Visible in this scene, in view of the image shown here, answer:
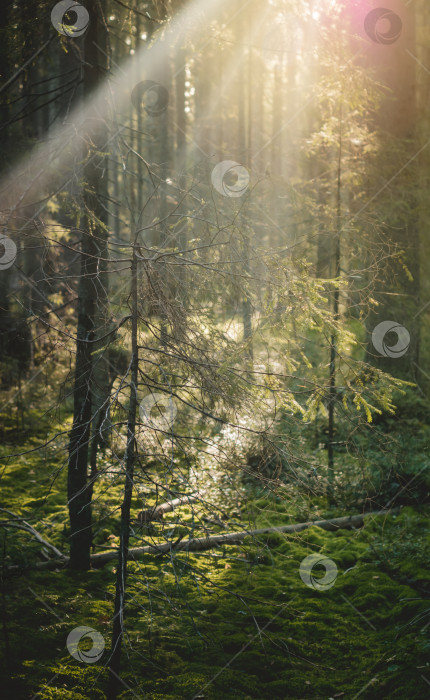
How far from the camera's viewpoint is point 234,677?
13.8ft

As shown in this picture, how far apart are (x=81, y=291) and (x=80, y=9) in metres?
3.11

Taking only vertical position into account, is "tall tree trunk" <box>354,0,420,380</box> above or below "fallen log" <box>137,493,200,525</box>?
above

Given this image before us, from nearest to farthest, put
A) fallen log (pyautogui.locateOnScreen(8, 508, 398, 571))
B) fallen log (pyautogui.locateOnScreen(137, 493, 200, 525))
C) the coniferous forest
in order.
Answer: fallen log (pyautogui.locateOnScreen(137, 493, 200, 525)) < the coniferous forest < fallen log (pyautogui.locateOnScreen(8, 508, 398, 571))

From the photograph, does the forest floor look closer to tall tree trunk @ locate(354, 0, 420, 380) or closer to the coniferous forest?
the coniferous forest

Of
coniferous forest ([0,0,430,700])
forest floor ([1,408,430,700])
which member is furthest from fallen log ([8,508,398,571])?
forest floor ([1,408,430,700])

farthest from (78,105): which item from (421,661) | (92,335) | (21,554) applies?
(421,661)

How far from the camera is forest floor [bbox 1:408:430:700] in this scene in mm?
3916

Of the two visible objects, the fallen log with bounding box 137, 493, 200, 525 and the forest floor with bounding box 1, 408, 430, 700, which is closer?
the fallen log with bounding box 137, 493, 200, 525

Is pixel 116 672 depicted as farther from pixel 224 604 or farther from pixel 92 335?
pixel 92 335

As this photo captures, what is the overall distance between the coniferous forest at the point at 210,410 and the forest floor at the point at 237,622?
0.08 ft

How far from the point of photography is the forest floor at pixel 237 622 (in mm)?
3916

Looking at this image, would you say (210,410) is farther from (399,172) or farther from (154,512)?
(399,172)

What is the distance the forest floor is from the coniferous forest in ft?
0.08

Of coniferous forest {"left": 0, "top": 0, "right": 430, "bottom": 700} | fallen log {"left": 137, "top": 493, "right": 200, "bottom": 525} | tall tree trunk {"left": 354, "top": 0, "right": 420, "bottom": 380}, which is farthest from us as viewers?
tall tree trunk {"left": 354, "top": 0, "right": 420, "bottom": 380}
